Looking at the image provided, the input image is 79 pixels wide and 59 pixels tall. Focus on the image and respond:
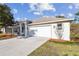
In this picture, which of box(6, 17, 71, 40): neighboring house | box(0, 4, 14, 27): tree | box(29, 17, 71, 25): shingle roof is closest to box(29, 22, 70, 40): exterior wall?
box(6, 17, 71, 40): neighboring house

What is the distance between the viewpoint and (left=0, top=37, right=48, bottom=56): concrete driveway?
23.6ft

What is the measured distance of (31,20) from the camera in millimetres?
7324

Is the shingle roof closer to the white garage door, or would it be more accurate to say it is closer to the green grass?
the white garage door

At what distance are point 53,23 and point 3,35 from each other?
1.50 meters

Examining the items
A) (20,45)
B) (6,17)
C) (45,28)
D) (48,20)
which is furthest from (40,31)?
(6,17)

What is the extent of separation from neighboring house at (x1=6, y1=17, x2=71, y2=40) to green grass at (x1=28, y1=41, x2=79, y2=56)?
22 cm

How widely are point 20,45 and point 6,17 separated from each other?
906mm

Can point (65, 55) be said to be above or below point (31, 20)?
below

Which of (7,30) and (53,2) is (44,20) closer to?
(53,2)

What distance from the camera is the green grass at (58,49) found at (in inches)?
282

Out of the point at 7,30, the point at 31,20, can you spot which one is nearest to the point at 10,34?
the point at 7,30

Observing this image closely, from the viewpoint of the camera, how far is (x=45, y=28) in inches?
298

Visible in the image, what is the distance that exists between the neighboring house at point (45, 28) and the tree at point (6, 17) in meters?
0.20

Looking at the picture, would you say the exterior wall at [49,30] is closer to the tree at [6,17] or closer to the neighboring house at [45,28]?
the neighboring house at [45,28]
